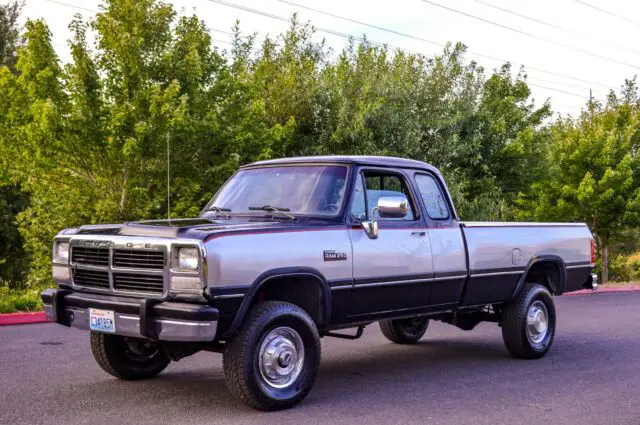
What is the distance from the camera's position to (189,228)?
238 inches

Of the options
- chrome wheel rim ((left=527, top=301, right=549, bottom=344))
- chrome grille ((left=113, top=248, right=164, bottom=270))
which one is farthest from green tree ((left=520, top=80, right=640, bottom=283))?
chrome grille ((left=113, top=248, right=164, bottom=270))

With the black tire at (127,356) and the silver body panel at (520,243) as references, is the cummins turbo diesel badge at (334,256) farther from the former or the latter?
the silver body panel at (520,243)

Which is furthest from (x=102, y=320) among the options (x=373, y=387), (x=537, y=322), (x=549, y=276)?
(x=549, y=276)

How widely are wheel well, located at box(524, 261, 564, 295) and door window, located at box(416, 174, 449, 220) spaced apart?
190 centimetres

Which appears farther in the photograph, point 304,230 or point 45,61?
point 45,61

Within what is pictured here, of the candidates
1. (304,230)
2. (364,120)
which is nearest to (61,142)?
(364,120)

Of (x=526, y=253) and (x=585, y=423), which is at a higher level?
(x=526, y=253)

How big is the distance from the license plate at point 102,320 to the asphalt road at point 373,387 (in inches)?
24.1

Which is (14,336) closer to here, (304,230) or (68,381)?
(68,381)

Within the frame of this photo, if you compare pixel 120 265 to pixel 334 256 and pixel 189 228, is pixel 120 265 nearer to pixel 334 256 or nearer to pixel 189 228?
pixel 189 228

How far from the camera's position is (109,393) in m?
6.79

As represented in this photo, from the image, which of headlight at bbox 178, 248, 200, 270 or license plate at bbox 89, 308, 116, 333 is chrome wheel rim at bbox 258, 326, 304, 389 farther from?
license plate at bbox 89, 308, 116, 333

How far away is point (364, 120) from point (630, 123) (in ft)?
44.6

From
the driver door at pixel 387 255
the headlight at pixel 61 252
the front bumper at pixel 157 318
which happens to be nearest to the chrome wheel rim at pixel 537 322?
the driver door at pixel 387 255
